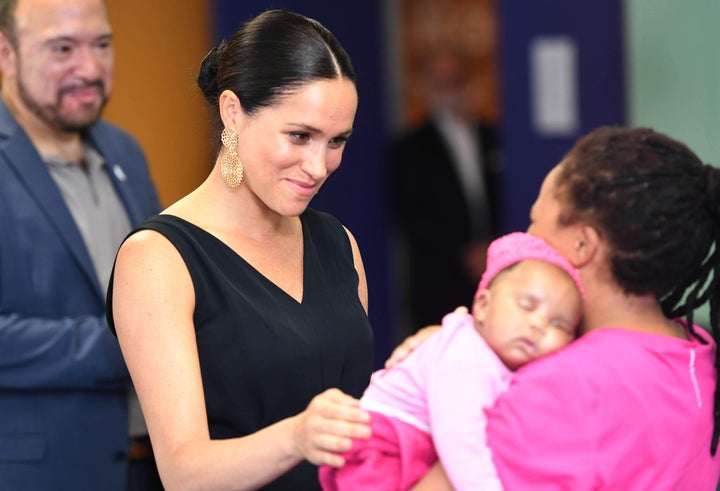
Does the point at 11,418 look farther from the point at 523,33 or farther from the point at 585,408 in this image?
the point at 523,33

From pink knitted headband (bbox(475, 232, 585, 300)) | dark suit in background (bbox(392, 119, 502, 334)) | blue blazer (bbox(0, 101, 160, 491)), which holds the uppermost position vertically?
pink knitted headband (bbox(475, 232, 585, 300))

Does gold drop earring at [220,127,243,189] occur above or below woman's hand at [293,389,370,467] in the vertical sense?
above

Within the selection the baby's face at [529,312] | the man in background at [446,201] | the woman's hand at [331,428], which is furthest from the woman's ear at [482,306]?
the man in background at [446,201]

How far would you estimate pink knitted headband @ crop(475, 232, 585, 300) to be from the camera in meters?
1.96

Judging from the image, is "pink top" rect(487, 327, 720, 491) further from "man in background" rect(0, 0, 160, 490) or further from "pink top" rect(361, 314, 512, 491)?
"man in background" rect(0, 0, 160, 490)

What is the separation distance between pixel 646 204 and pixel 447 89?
14.0 feet

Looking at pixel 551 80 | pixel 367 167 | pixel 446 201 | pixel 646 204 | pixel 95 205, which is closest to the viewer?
pixel 646 204

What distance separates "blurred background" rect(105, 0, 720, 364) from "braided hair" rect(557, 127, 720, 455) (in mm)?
2572

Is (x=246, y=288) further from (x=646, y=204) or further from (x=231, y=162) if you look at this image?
(x=646, y=204)

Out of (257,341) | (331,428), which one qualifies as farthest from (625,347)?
(257,341)

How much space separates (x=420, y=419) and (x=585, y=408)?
0.29 metres

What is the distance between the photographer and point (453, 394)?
6.14 feet

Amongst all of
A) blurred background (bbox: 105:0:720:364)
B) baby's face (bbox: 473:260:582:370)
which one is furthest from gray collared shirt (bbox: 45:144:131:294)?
blurred background (bbox: 105:0:720:364)

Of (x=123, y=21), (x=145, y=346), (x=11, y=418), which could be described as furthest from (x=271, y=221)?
(x=123, y=21)
